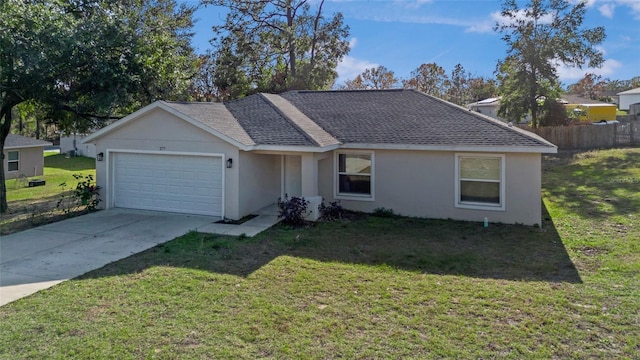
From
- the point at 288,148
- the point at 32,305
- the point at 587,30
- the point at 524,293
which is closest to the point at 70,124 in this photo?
the point at 288,148

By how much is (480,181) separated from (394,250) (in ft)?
14.4

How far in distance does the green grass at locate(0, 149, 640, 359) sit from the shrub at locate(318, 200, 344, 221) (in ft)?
5.15

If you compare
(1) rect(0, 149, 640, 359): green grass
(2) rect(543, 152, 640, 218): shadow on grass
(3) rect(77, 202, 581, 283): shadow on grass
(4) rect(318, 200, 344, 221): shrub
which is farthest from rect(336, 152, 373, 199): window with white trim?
(2) rect(543, 152, 640, 218): shadow on grass

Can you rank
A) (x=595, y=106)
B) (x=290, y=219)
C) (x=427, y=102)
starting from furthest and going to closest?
(x=595, y=106)
(x=427, y=102)
(x=290, y=219)

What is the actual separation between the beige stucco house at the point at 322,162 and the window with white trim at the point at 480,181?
0.03 meters

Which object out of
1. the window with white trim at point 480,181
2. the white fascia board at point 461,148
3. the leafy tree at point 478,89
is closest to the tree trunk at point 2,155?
the white fascia board at point 461,148

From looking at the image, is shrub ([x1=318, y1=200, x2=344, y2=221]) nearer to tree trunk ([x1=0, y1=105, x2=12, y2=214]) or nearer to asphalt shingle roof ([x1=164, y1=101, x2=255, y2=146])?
asphalt shingle roof ([x1=164, y1=101, x2=255, y2=146])

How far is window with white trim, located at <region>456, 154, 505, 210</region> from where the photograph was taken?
12.2 metres

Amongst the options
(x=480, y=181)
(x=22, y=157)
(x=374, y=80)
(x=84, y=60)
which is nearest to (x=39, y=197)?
(x=84, y=60)

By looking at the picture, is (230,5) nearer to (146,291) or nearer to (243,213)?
(243,213)

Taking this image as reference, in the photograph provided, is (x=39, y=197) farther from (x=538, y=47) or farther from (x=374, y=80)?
(x=374, y=80)

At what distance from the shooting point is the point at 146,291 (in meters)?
7.07

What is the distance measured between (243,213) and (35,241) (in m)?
5.19

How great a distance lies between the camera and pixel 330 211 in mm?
12898
